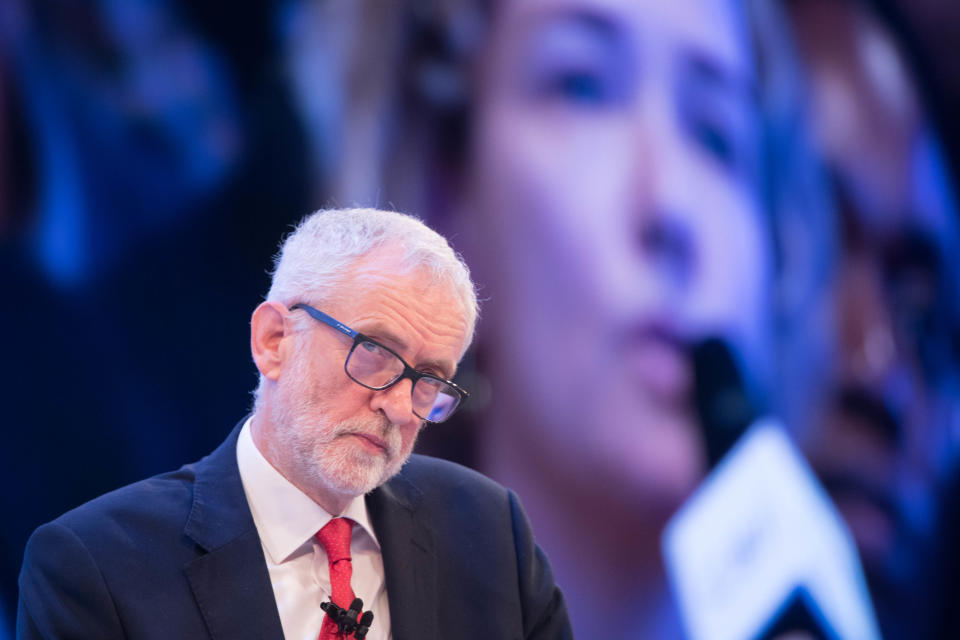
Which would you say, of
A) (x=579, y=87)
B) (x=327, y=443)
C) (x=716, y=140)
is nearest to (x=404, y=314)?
(x=327, y=443)

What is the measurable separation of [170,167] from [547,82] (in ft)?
4.54

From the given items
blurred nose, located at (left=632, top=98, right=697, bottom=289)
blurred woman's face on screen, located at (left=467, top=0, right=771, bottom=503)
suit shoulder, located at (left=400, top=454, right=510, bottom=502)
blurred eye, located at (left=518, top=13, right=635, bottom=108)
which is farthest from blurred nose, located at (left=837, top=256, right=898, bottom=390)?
suit shoulder, located at (left=400, top=454, right=510, bottom=502)

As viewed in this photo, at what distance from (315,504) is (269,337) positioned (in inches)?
11.5

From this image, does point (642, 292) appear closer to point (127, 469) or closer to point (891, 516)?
point (891, 516)

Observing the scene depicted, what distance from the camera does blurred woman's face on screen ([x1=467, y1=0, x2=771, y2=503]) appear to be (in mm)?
3314

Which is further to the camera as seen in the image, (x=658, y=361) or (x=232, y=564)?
(x=658, y=361)

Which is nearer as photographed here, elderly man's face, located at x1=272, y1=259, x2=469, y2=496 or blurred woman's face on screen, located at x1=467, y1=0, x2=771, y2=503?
elderly man's face, located at x1=272, y1=259, x2=469, y2=496

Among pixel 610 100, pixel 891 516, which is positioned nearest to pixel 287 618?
pixel 610 100

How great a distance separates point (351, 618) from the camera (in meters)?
1.50

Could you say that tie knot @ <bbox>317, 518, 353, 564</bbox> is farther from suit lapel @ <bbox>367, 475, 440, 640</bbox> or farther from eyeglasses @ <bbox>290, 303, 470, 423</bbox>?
eyeglasses @ <bbox>290, 303, 470, 423</bbox>

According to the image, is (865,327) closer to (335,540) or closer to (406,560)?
(406,560)

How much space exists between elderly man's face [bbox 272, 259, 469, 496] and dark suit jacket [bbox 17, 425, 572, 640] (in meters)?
0.15

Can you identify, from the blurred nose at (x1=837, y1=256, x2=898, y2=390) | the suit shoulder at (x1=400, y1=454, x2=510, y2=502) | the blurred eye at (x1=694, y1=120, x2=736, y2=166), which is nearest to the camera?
the suit shoulder at (x1=400, y1=454, x2=510, y2=502)

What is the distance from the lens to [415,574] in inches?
64.7
